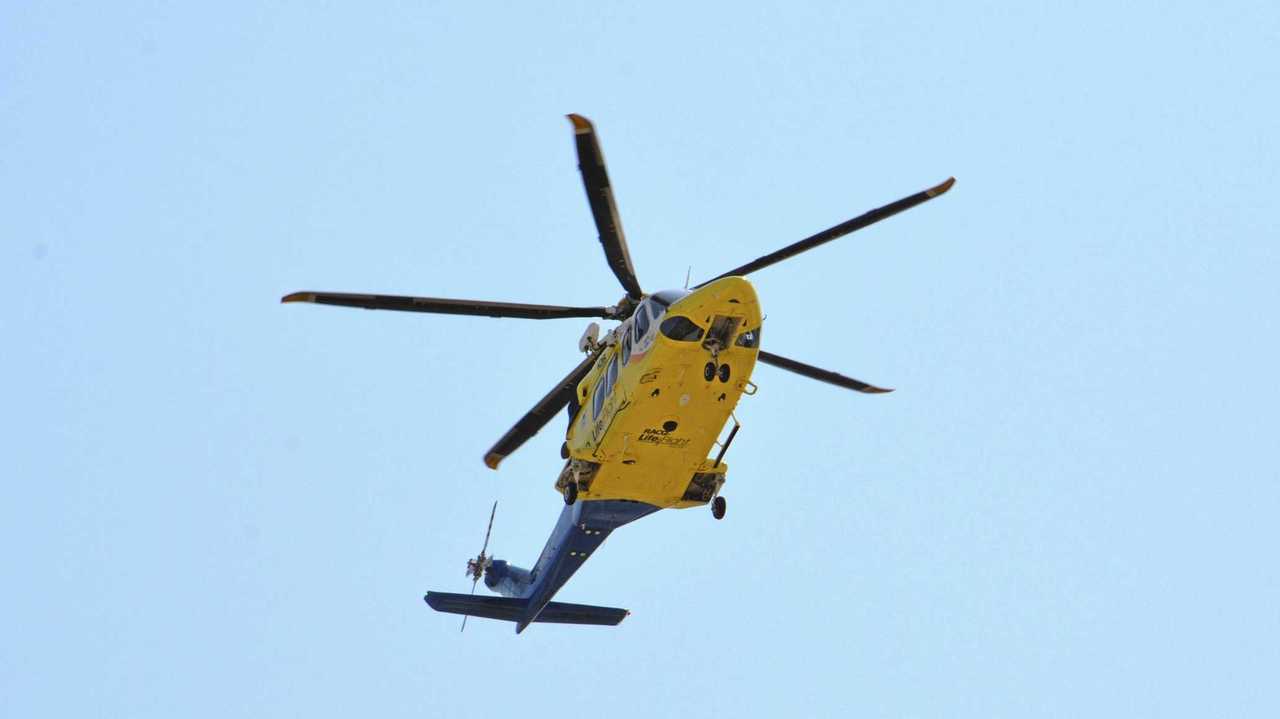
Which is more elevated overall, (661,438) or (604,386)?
(604,386)

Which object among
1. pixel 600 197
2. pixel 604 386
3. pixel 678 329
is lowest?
pixel 604 386

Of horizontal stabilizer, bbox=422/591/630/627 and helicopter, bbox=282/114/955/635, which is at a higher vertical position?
helicopter, bbox=282/114/955/635

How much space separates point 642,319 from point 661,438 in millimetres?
2537

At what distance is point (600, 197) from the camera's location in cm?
2470

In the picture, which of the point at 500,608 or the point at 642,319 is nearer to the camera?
the point at 642,319

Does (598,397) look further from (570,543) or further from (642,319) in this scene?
(570,543)

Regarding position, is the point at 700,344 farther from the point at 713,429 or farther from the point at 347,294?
the point at 347,294

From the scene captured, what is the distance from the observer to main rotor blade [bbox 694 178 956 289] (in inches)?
990

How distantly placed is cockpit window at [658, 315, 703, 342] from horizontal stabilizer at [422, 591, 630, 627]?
11.0 metres

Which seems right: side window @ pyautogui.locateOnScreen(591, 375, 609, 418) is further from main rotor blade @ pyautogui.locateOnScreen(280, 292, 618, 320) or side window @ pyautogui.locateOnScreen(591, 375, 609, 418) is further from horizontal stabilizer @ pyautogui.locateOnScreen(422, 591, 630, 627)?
horizontal stabilizer @ pyautogui.locateOnScreen(422, 591, 630, 627)

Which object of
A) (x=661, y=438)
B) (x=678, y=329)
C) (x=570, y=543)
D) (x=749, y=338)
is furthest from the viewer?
(x=570, y=543)

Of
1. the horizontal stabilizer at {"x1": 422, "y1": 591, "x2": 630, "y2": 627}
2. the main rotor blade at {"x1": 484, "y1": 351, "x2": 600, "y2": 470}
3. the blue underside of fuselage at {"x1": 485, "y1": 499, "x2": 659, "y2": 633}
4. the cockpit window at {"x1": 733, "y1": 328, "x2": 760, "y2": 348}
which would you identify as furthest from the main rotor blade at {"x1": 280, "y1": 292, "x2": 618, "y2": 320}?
the horizontal stabilizer at {"x1": 422, "y1": 591, "x2": 630, "y2": 627}

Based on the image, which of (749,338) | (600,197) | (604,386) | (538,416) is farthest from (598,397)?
(600,197)

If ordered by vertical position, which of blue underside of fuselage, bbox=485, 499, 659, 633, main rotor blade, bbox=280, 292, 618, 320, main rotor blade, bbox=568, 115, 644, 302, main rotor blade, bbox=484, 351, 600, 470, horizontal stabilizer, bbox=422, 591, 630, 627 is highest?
main rotor blade, bbox=568, 115, 644, 302
